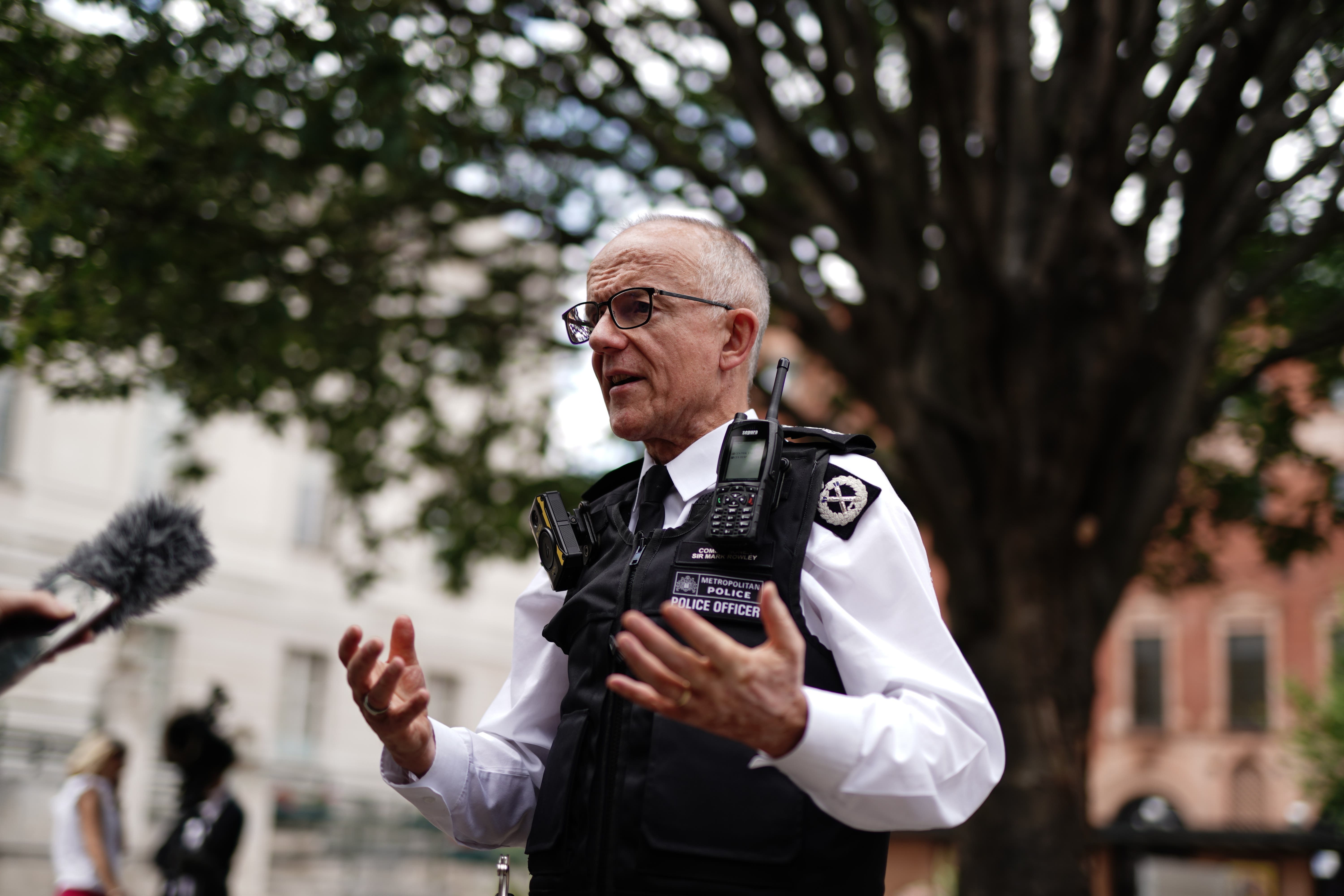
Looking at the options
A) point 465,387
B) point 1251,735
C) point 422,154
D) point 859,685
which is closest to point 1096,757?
point 1251,735

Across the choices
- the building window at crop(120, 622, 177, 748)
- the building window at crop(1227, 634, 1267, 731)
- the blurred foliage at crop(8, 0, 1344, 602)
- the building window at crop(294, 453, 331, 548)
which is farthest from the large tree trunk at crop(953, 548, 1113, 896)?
the building window at crop(1227, 634, 1267, 731)

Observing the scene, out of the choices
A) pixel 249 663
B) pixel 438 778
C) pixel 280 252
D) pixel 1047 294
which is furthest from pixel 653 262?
pixel 249 663

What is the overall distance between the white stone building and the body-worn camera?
8.98 meters

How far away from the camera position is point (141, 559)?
197 centimetres

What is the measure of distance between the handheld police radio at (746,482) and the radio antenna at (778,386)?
0.36 feet

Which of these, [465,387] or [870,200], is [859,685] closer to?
[870,200]

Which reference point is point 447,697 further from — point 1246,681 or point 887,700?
point 887,700

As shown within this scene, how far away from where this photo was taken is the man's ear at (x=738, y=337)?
2.44 meters

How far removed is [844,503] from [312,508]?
24.4m

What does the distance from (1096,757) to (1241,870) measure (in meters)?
17.6

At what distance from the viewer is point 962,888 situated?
689 cm

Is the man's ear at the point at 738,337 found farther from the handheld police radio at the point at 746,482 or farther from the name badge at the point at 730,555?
the name badge at the point at 730,555

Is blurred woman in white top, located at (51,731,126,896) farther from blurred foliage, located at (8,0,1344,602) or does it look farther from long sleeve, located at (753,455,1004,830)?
long sleeve, located at (753,455,1004,830)

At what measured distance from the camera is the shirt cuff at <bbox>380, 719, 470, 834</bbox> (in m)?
2.26
